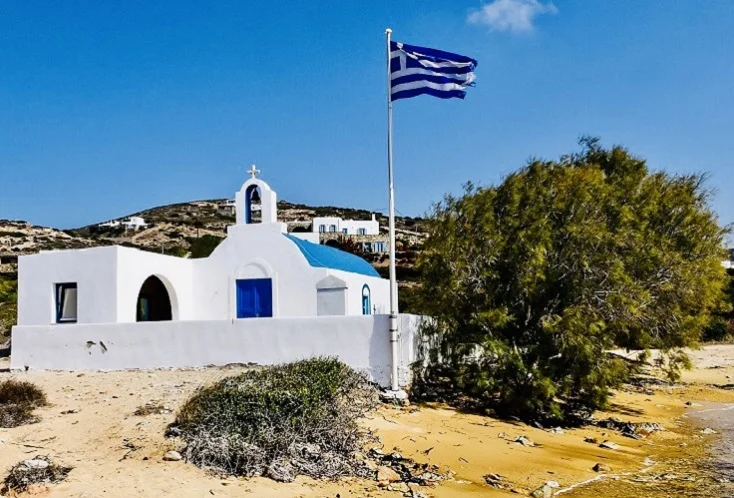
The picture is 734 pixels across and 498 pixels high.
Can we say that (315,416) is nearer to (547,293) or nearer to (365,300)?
(547,293)

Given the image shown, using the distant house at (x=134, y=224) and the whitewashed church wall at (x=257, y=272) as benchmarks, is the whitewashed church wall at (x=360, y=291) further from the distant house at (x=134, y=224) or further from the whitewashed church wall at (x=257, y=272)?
the distant house at (x=134, y=224)

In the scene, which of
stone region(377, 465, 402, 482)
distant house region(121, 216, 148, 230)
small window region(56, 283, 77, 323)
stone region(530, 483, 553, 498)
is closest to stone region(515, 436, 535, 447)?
stone region(530, 483, 553, 498)

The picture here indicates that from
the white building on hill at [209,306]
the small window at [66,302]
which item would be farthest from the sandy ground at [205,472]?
the small window at [66,302]

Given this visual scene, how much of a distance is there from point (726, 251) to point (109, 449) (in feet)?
69.3

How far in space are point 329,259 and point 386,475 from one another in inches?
518

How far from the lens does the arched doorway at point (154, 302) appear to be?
23.4 metres

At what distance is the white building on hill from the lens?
1684 centimetres

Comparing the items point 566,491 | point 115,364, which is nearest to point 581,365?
point 566,491

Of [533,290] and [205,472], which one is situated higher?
[533,290]

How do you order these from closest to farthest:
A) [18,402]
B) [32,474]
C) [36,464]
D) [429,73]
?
1. [32,474]
2. [36,464]
3. [18,402]
4. [429,73]

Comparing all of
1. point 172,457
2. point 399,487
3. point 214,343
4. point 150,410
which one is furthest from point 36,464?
point 214,343

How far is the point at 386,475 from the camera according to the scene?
432 inches

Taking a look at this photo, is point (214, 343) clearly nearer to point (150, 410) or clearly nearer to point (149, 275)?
point (149, 275)

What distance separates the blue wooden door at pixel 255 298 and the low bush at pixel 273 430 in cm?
922
